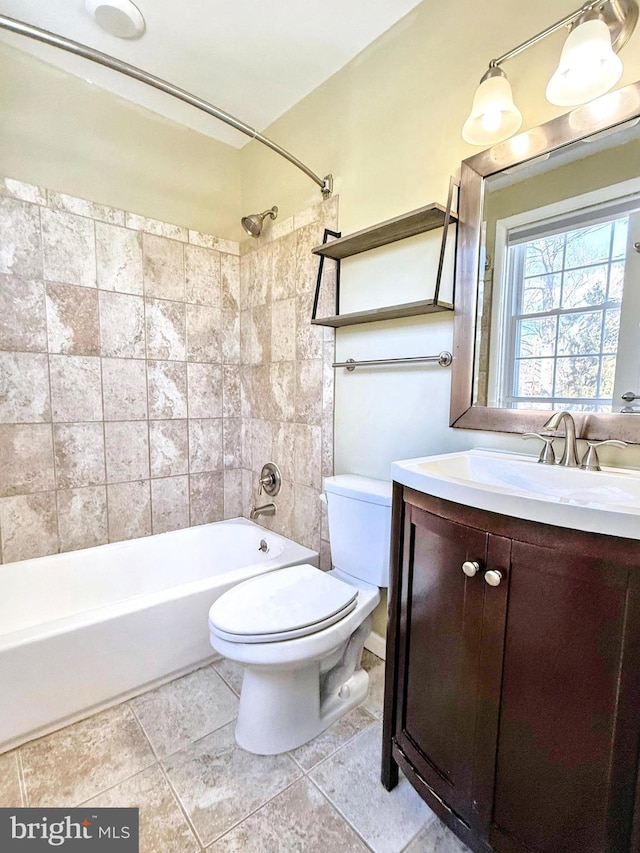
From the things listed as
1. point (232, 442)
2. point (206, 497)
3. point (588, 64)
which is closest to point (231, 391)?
point (232, 442)

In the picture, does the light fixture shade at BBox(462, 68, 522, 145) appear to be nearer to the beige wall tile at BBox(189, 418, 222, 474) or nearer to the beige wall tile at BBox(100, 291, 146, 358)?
the beige wall tile at BBox(100, 291, 146, 358)

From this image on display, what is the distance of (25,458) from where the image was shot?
188 cm

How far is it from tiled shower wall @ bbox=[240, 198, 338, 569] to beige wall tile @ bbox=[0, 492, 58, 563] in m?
1.03

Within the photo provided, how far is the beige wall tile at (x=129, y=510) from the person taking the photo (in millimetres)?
2129

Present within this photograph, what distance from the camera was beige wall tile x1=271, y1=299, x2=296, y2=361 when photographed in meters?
2.14

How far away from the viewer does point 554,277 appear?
1252 mm

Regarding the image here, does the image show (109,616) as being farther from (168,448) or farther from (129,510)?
(168,448)

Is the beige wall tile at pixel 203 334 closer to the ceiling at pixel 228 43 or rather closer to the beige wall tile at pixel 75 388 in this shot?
the beige wall tile at pixel 75 388

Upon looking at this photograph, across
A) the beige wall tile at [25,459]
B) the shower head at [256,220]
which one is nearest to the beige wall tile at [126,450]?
the beige wall tile at [25,459]

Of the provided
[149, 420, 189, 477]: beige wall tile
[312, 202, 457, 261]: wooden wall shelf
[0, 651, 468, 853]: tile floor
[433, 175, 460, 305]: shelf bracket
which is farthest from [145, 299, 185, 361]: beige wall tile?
[0, 651, 468, 853]: tile floor

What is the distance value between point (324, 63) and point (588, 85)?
4.13 ft

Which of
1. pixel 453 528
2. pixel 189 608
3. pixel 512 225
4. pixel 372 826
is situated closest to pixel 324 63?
pixel 512 225

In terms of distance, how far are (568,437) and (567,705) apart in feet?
2.16

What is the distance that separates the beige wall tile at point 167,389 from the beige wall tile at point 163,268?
37 centimetres
